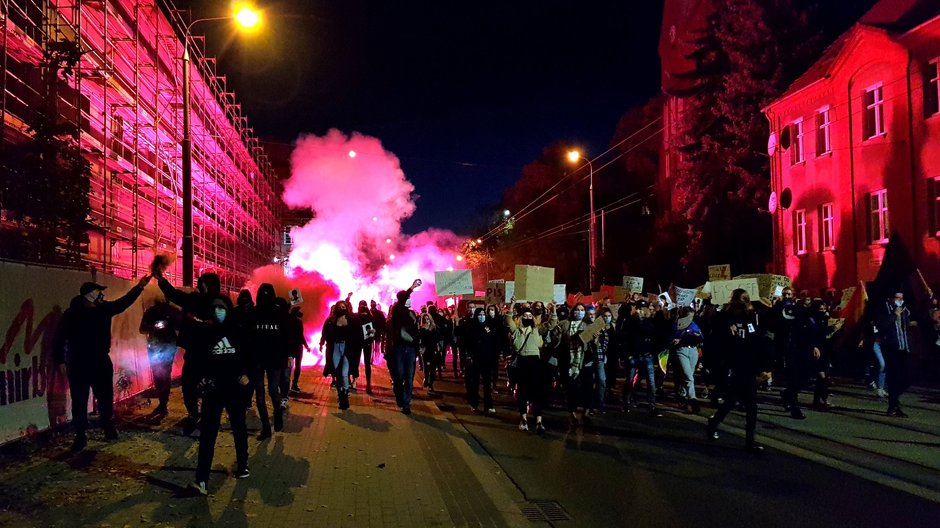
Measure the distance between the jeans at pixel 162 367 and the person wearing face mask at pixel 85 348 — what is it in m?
2.33

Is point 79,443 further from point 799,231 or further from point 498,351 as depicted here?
point 799,231

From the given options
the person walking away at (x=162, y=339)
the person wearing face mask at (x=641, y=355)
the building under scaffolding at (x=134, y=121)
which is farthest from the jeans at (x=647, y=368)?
the building under scaffolding at (x=134, y=121)

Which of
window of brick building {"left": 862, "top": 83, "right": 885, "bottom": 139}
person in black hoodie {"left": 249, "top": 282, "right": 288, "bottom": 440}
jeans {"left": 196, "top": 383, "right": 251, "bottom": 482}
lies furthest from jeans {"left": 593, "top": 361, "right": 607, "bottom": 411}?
window of brick building {"left": 862, "top": 83, "right": 885, "bottom": 139}

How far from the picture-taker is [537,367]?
1045 cm

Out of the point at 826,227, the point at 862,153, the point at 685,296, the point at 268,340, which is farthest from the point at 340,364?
the point at 826,227

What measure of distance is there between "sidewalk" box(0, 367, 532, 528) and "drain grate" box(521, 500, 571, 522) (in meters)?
0.14

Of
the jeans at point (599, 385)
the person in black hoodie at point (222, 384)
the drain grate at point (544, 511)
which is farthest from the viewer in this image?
the jeans at point (599, 385)

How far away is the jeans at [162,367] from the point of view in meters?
10.6

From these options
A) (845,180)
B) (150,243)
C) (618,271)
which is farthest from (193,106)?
(618,271)

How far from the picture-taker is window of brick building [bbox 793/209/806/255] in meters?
26.0

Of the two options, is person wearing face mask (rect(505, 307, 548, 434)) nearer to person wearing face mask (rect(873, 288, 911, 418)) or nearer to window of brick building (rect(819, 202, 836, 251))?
person wearing face mask (rect(873, 288, 911, 418))

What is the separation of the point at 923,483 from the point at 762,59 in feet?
84.2

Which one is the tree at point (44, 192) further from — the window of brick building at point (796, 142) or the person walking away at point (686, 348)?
the window of brick building at point (796, 142)

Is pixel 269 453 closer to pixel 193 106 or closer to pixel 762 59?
pixel 193 106
